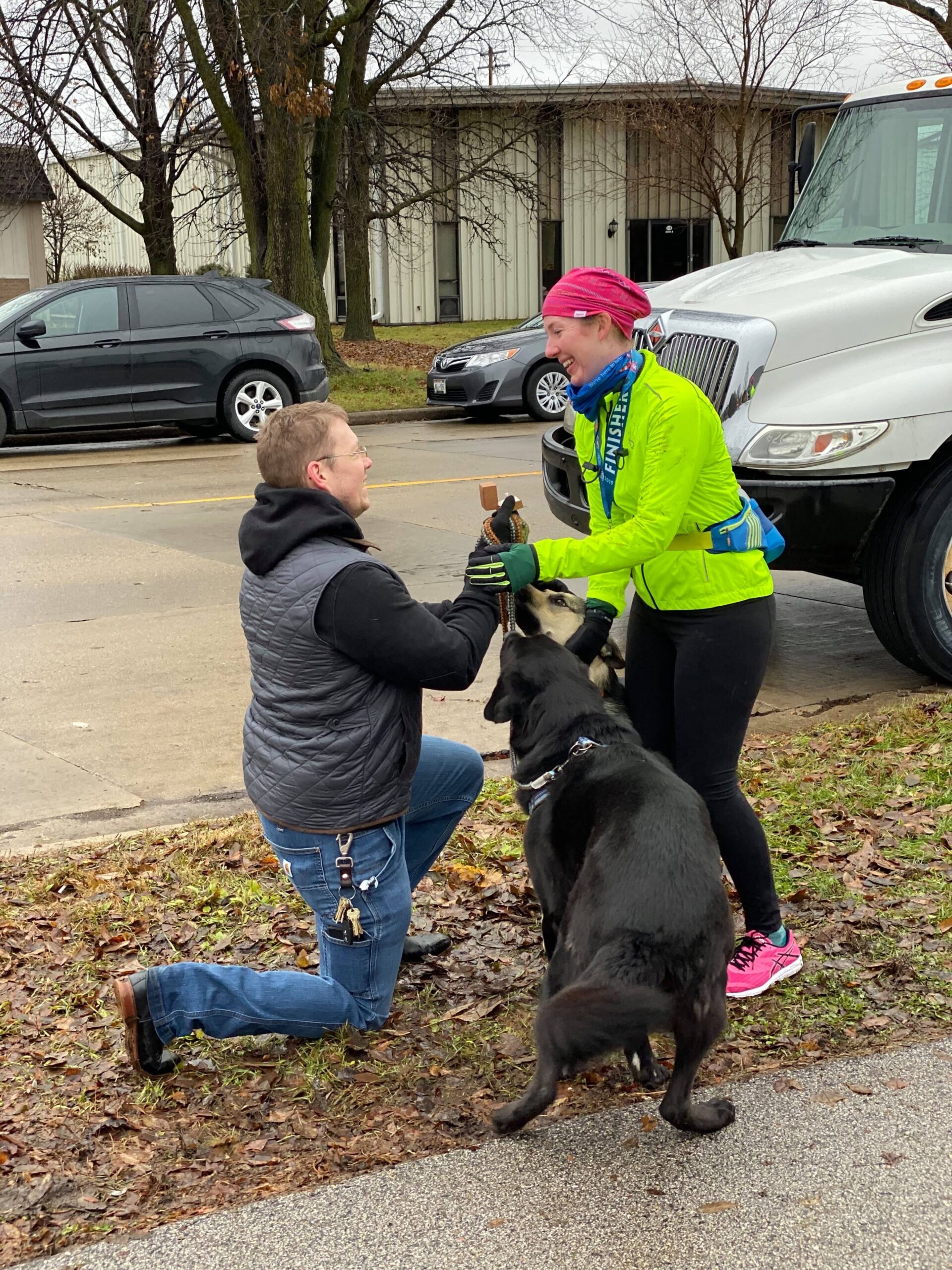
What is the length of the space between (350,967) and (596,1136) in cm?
75

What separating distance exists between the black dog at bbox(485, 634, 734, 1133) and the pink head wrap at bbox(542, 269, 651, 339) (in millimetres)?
865

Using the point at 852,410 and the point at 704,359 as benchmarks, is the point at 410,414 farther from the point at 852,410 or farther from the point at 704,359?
the point at 852,410

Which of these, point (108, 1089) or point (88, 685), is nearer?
point (108, 1089)

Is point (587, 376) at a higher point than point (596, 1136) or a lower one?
higher

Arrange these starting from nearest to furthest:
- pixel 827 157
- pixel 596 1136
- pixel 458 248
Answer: pixel 596 1136, pixel 827 157, pixel 458 248

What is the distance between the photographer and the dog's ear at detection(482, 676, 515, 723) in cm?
359

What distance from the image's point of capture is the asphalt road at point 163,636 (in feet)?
18.8

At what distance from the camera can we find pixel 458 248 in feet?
134

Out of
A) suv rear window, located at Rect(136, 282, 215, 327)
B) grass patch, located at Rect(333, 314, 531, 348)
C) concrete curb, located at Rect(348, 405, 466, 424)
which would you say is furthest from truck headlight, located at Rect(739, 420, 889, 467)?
grass patch, located at Rect(333, 314, 531, 348)

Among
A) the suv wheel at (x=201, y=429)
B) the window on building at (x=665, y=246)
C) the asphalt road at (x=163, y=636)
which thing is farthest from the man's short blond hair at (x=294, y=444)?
the window on building at (x=665, y=246)

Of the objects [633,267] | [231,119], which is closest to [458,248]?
[633,267]

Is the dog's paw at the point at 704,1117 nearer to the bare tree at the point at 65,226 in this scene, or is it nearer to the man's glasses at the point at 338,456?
the man's glasses at the point at 338,456

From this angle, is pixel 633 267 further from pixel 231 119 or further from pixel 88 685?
pixel 88 685

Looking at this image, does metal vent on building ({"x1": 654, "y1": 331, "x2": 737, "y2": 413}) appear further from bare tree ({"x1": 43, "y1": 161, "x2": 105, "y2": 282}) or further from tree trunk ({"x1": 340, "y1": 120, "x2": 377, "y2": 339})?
bare tree ({"x1": 43, "y1": 161, "x2": 105, "y2": 282})
